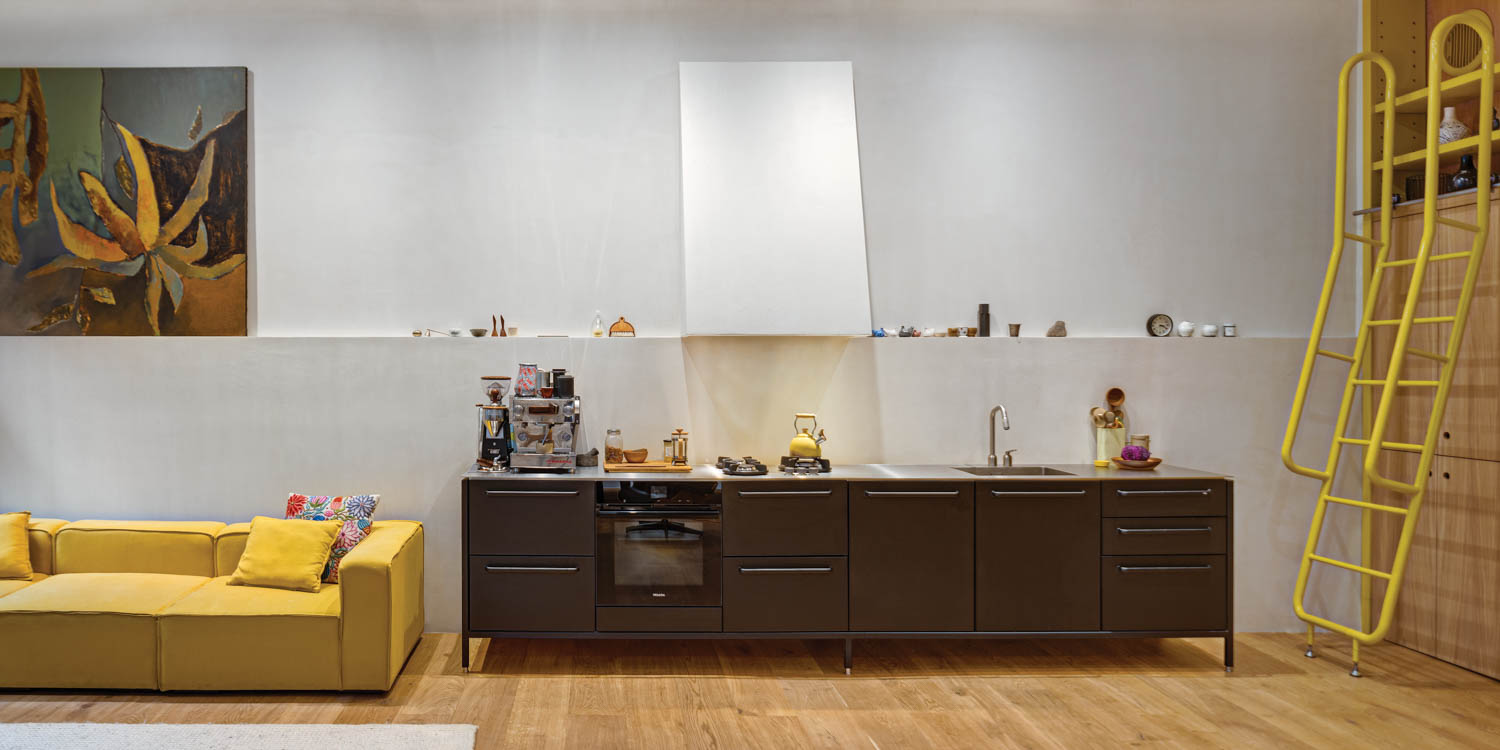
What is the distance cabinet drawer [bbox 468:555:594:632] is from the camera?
3496mm

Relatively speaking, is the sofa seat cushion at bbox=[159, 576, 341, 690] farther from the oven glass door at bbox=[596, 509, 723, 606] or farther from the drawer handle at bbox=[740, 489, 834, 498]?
the drawer handle at bbox=[740, 489, 834, 498]

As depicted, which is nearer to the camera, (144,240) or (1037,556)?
(1037,556)

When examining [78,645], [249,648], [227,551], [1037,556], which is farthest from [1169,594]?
[78,645]

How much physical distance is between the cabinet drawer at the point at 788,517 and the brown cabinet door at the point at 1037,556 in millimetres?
618

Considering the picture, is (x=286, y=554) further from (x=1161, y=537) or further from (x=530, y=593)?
(x=1161, y=537)

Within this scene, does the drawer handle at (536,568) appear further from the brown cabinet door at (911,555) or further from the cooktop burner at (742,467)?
the brown cabinet door at (911,555)

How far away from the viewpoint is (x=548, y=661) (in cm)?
365

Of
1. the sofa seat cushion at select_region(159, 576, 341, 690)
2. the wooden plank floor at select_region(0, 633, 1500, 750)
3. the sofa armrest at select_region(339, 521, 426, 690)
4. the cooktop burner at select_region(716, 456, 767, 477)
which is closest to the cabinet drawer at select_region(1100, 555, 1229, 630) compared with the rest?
the wooden plank floor at select_region(0, 633, 1500, 750)

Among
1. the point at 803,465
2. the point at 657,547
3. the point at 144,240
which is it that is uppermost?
the point at 144,240

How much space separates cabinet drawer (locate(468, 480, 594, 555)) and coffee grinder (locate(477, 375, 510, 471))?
20 cm

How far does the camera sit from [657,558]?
11.6ft

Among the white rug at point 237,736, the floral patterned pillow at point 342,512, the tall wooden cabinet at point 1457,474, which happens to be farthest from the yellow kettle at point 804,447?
the tall wooden cabinet at point 1457,474

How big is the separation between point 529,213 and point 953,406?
2374mm

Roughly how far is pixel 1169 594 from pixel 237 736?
3.73 m
